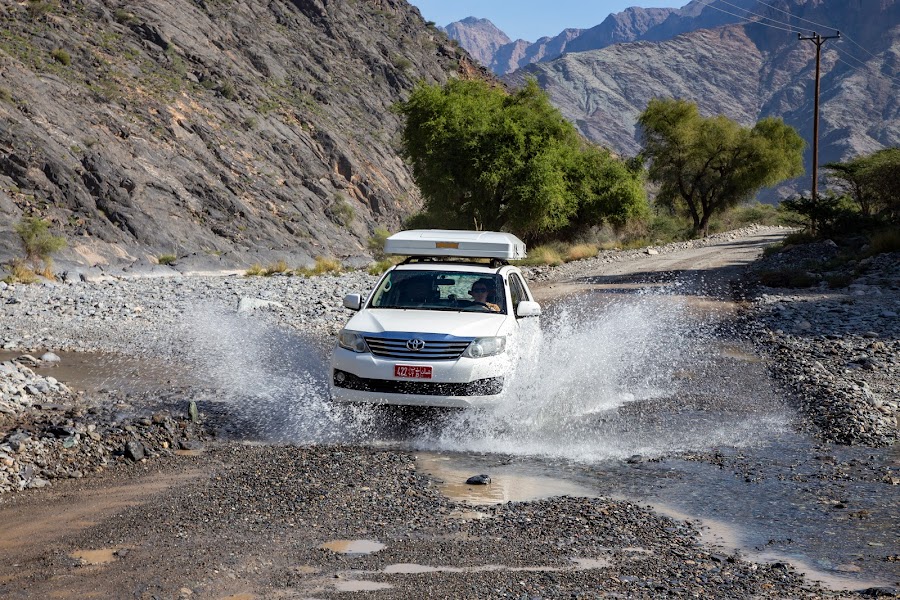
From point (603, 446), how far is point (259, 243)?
1800 inches

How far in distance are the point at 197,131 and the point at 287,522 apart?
55.2 metres

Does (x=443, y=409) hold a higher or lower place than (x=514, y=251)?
lower

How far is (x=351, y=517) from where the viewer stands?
6.34 meters

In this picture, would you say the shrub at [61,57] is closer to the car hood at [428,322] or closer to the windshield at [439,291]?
the windshield at [439,291]

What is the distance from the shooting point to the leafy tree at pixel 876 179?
33844 mm

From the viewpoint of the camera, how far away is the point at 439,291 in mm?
10453

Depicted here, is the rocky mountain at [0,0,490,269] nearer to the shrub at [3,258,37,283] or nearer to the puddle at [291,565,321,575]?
the shrub at [3,258,37,283]

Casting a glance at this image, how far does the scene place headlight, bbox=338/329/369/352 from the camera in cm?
921

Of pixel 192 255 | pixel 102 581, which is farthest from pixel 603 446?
pixel 192 255

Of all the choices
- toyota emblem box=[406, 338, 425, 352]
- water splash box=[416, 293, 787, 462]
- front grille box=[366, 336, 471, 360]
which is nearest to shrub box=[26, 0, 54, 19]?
water splash box=[416, 293, 787, 462]

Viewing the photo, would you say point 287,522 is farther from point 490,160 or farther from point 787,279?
point 490,160

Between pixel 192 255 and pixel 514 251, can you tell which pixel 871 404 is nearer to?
pixel 514 251

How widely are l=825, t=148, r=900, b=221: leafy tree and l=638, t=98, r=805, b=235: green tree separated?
50.1 feet

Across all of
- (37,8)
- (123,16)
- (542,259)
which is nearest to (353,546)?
(542,259)
